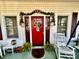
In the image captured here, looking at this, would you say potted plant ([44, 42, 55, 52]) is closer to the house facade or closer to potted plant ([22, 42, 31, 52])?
the house facade

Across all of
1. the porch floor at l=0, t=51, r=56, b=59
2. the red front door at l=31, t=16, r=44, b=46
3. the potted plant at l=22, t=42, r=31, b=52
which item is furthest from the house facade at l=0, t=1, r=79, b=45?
the porch floor at l=0, t=51, r=56, b=59

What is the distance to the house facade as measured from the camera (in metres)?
4.61

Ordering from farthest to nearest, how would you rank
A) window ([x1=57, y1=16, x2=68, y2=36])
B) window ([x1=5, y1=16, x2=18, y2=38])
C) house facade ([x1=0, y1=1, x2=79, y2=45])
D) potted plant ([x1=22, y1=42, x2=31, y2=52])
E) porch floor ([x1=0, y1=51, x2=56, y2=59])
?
window ([x1=57, y1=16, x2=68, y2=36]), window ([x1=5, y1=16, x2=18, y2=38]), potted plant ([x1=22, y1=42, x2=31, y2=52]), house facade ([x1=0, y1=1, x2=79, y2=45]), porch floor ([x1=0, y1=51, x2=56, y2=59])

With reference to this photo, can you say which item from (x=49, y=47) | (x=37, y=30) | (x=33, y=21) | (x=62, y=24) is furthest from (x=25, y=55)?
(x=62, y=24)

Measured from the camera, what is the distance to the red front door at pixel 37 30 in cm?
483

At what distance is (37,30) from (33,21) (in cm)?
51

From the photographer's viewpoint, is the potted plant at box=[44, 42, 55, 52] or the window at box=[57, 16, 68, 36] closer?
the potted plant at box=[44, 42, 55, 52]

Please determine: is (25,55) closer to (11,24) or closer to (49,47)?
(49,47)

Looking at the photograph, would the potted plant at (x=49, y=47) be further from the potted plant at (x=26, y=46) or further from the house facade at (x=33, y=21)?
the potted plant at (x=26, y=46)

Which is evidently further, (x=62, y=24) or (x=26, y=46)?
(x=62, y=24)

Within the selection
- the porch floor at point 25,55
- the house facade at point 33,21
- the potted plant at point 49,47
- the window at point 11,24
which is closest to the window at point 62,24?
the house facade at point 33,21

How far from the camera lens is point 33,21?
4836 mm

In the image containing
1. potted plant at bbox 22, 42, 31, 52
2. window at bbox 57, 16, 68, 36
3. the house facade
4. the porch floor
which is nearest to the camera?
the porch floor

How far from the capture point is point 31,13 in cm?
470
